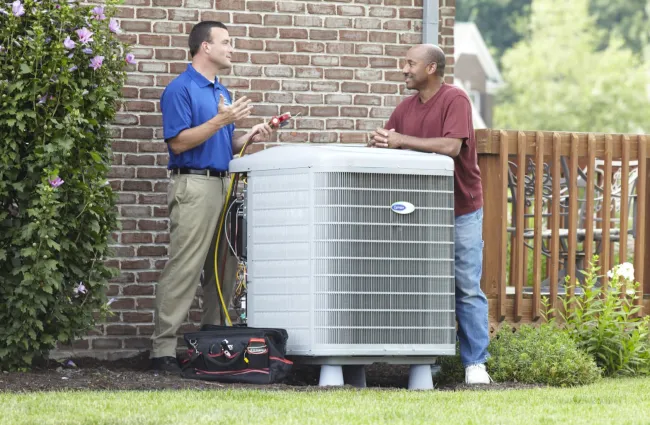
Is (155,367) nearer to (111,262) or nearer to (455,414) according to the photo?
(111,262)

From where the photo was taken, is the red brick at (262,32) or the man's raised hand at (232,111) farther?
the red brick at (262,32)

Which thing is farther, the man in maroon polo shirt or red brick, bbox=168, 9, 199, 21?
red brick, bbox=168, 9, 199, 21

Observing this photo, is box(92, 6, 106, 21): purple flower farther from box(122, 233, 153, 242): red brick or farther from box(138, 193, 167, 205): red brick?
box(122, 233, 153, 242): red brick

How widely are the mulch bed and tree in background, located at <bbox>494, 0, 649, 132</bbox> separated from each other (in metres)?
42.7

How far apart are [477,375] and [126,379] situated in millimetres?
1881

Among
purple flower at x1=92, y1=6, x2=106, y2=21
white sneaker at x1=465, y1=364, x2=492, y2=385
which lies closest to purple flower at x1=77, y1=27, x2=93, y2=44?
purple flower at x1=92, y1=6, x2=106, y2=21

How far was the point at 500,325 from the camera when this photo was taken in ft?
23.9

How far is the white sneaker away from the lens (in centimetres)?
644

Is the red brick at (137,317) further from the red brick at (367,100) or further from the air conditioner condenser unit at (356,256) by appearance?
the red brick at (367,100)

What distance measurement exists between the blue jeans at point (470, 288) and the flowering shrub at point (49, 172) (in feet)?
6.32

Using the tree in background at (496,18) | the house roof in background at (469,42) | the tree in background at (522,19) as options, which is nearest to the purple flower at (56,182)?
the house roof in background at (469,42)

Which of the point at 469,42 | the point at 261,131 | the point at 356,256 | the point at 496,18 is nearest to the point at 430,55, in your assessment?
the point at 261,131

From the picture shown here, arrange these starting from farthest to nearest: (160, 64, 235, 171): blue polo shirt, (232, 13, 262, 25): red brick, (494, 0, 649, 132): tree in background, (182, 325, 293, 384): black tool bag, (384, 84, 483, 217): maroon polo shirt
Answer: (494, 0, 649, 132): tree in background → (232, 13, 262, 25): red brick → (160, 64, 235, 171): blue polo shirt → (384, 84, 483, 217): maroon polo shirt → (182, 325, 293, 384): black tool bag

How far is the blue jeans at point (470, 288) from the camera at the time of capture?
648cm
